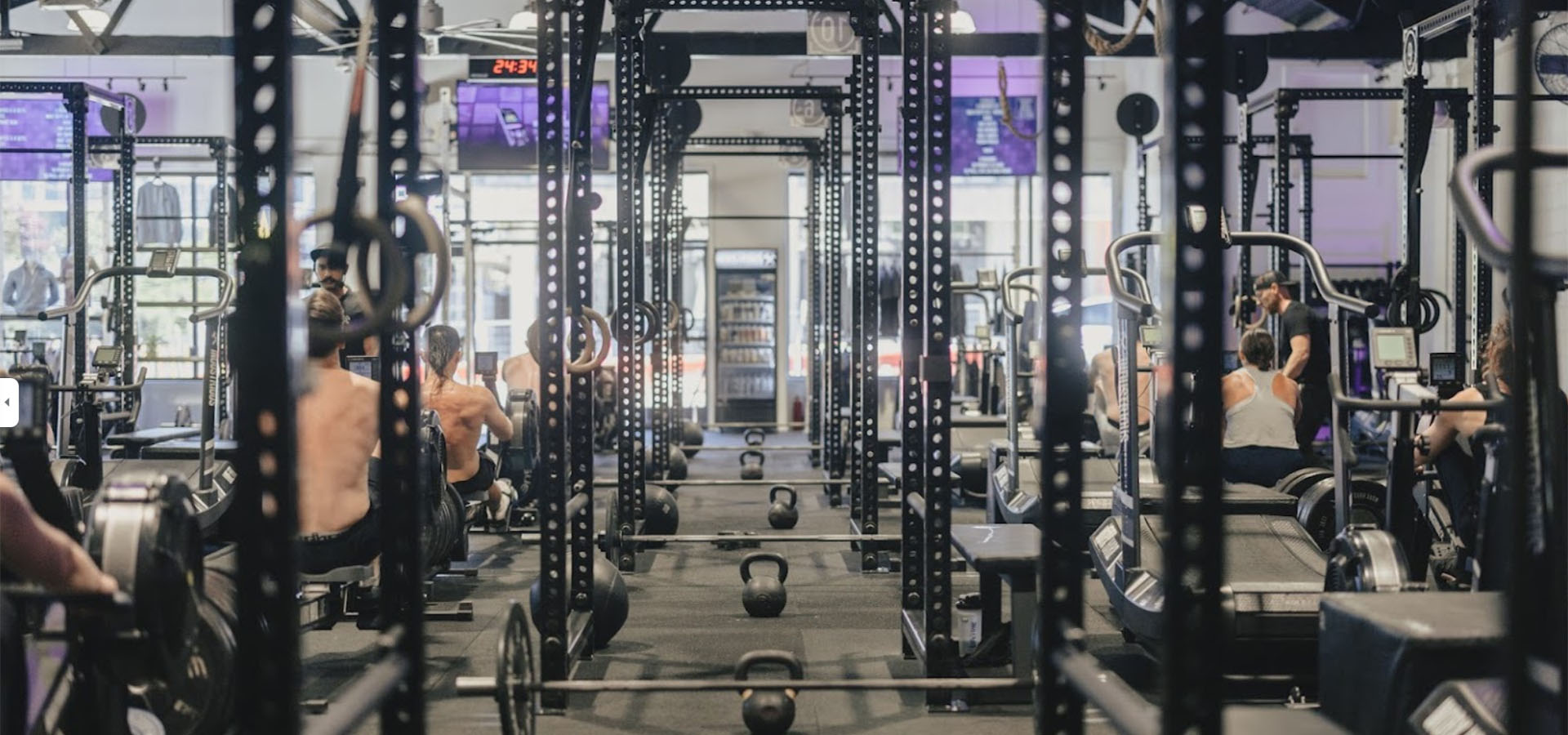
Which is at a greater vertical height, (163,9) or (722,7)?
(163,9)

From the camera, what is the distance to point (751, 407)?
16.1 meters

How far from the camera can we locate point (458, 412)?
6215mm

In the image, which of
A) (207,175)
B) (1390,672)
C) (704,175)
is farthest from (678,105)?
(1390,672)

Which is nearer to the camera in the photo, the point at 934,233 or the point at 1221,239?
the point at 1221,239

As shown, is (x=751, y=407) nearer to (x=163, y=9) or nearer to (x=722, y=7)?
(x=163, y=9)

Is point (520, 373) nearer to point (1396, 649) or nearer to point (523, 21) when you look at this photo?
point (523, 21)

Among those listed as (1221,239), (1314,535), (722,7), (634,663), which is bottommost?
(634,663)

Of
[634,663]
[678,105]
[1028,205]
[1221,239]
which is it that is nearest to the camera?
[1221,239]

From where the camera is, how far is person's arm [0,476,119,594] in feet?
6.72

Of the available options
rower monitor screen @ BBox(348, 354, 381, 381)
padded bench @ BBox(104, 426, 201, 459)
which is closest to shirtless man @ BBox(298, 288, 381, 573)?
rower monitor screen @ BBox(348, 354, 381, 381)

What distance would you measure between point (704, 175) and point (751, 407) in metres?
2.85

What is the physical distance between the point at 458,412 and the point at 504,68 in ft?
16.9

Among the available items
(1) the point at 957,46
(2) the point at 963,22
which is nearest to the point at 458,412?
(2) the point at 963,22

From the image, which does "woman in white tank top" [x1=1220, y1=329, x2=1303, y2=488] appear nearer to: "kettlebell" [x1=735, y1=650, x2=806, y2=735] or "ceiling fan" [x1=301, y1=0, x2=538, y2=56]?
"kettlebell" [x1=735, y1=650, x2=806, y2=735]
